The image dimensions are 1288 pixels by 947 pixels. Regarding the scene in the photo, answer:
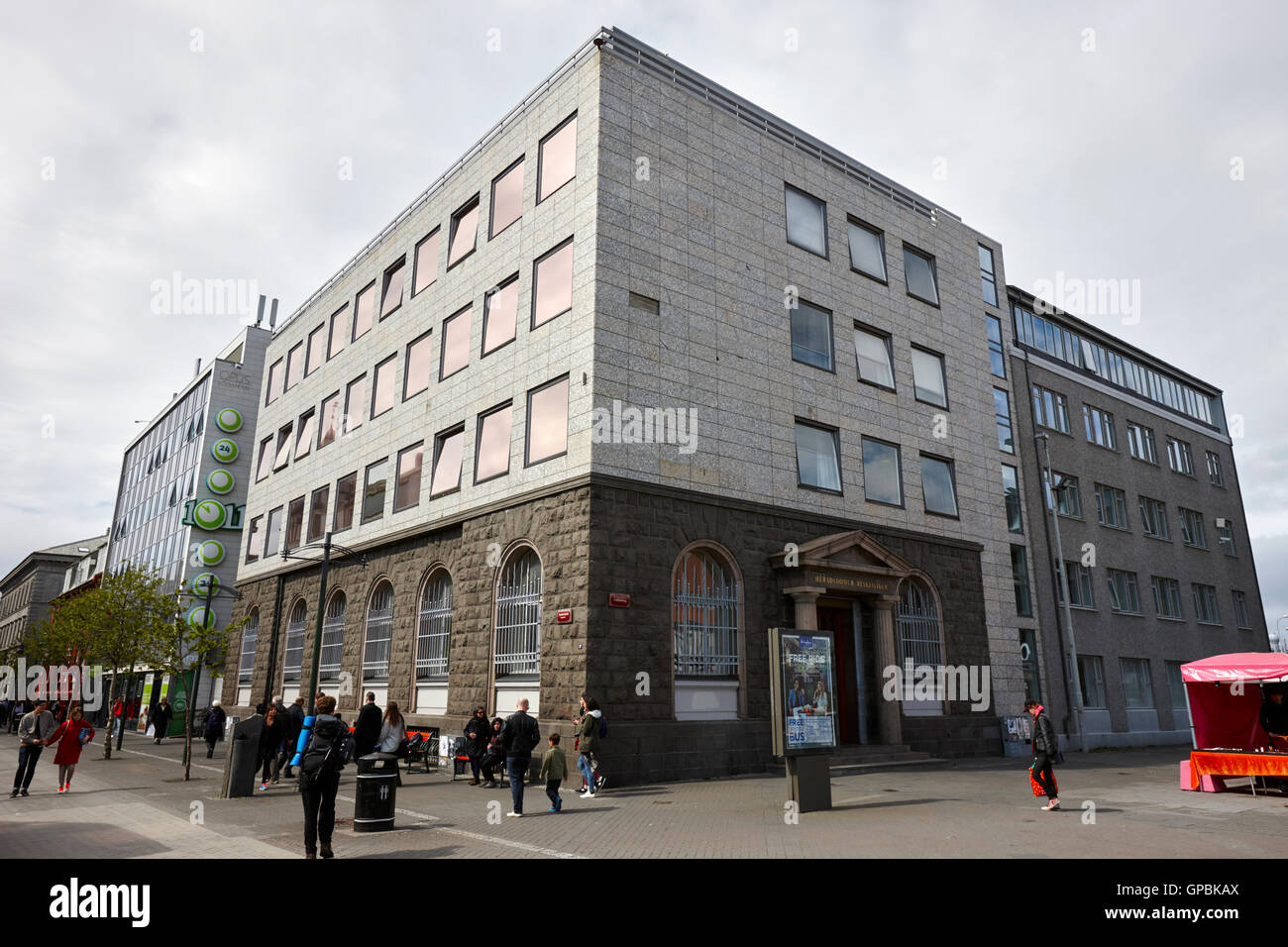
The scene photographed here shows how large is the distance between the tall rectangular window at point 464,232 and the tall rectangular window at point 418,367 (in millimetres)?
2576

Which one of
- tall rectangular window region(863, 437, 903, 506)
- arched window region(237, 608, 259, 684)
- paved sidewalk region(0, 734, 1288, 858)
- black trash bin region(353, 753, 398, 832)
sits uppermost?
tall rectangular window region(863, 437, 903, 506)

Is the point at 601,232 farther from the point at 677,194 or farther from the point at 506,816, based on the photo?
the point at 506,816

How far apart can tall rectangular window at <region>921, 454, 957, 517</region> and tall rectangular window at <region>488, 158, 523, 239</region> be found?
14.4 m

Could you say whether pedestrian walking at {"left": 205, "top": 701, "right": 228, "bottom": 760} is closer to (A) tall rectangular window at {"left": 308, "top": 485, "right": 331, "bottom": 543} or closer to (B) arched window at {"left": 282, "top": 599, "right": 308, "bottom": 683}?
(B) arched window at {"left": 282, "top": 599, "right": 308, "bottom": 683}

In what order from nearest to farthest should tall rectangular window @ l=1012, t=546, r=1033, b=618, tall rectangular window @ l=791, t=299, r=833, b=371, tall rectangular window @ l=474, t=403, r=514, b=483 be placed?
tall rectangular window @ l=474, t=403, r=514, b=483, tall rectangular window @ l=791, t=299, r=833, b=371, tall rectangular window @ l=1012, t=546, r=1033, b=618

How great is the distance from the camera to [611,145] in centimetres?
2036

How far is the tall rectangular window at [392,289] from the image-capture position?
29.3 m

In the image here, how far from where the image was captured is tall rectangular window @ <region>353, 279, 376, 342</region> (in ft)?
101

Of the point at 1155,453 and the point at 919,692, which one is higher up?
the point at 1155,453

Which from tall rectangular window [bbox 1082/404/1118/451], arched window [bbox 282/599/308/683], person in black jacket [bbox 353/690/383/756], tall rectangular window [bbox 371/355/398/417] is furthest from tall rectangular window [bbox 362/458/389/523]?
tall rectangular window [bbox 1082/404/1118/451]

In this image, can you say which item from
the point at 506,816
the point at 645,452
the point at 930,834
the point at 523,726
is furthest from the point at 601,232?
the point at 930,834

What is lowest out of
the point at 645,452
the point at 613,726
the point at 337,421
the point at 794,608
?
the point at 613,726
